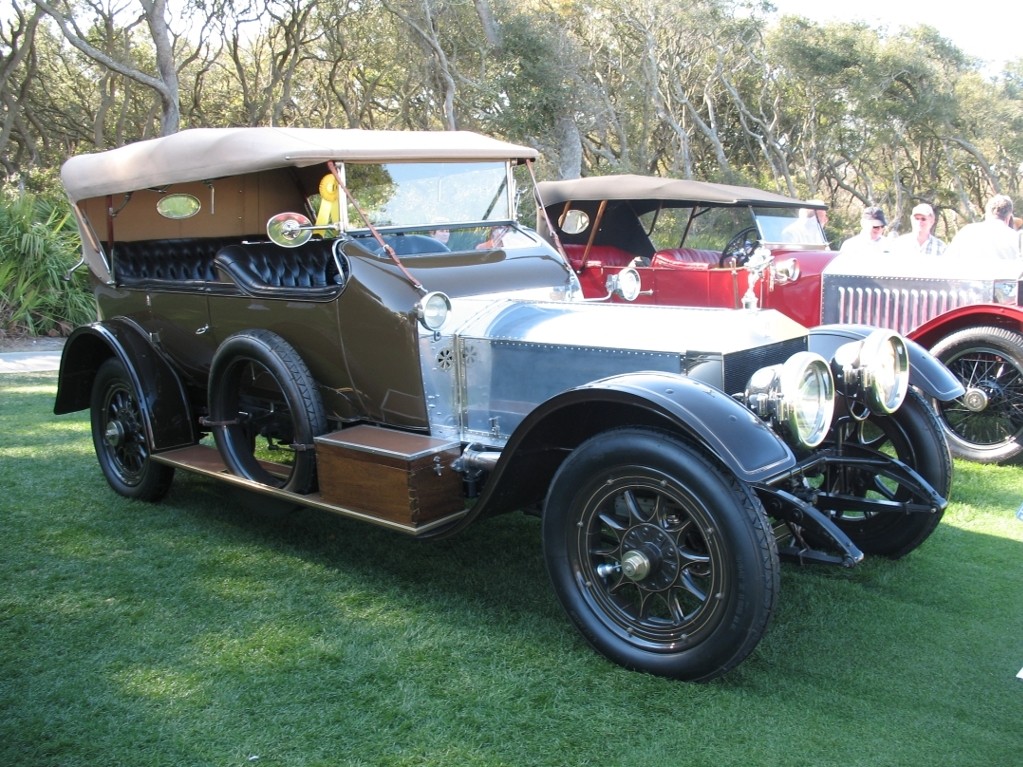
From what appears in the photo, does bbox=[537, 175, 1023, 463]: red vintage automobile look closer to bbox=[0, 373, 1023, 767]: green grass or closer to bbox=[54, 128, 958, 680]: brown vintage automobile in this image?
bbox=[54, 128, 958, 680]: brown vintage automobile

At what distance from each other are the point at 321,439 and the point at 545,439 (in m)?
1.01

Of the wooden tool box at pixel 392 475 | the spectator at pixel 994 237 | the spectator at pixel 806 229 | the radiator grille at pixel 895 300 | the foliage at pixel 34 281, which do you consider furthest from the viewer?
the foliage at pixel 34 281

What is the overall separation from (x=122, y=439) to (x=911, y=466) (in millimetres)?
4008

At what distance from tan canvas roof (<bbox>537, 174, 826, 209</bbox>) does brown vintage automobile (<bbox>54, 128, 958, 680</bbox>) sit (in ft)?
11.2

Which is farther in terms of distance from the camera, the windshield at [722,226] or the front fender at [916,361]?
the windshield at [722,226]

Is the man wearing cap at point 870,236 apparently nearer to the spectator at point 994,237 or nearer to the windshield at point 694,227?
the spectator at point 994,237

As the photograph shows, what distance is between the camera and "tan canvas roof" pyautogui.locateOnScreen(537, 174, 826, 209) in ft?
25.6

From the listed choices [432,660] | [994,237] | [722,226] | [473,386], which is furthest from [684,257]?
[432,660]

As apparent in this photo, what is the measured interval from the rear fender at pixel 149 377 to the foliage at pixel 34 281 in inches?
256

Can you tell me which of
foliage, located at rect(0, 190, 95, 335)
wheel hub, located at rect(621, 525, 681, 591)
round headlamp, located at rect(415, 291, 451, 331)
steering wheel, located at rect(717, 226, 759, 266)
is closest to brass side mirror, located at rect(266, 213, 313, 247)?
round headlamp, located at rect(415, 291, 451, 331)

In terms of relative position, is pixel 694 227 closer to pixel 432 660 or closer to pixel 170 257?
pixel 170 257

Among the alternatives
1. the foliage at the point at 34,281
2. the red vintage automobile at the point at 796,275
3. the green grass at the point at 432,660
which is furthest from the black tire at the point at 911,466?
the foliage at the point at 34,281

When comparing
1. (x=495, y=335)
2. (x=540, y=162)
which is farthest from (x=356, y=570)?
(x=540, y=162)

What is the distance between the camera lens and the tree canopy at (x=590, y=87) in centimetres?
2027
